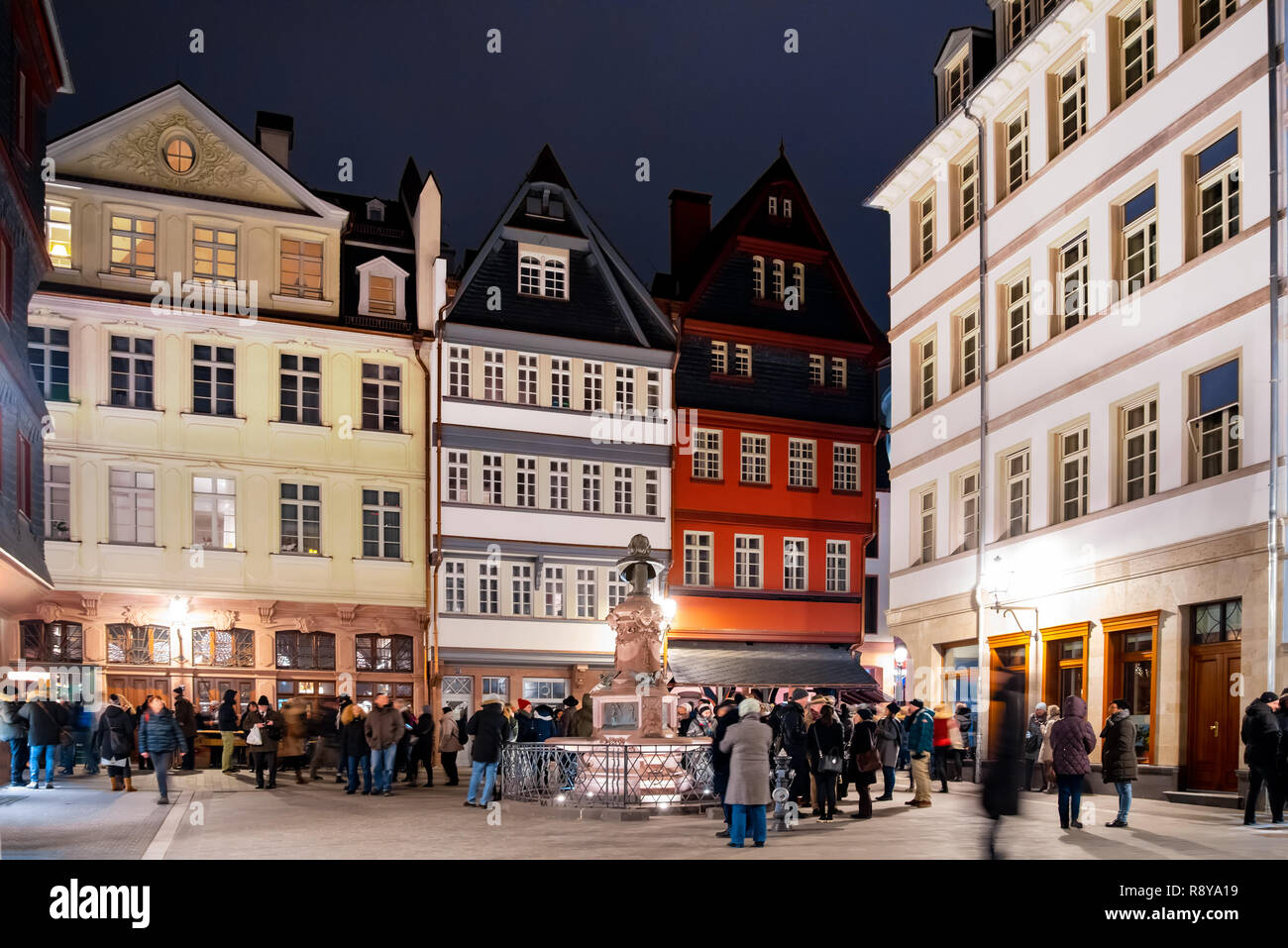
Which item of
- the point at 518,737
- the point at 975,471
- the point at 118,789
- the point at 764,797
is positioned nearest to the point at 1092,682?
the point at 975,471

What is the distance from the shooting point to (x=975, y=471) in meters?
30.6

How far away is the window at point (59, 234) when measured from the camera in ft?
117

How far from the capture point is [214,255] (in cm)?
3734

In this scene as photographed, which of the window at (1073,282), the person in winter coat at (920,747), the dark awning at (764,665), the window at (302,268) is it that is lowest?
the dark awning at (764,665)

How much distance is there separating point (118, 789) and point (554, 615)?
54.8 ft

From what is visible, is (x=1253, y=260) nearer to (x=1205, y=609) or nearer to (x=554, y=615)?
(x=1205, y=609)

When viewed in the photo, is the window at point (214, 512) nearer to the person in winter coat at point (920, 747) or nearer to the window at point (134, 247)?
the window at point (134, 247)

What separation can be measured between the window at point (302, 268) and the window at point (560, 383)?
6630 millimetres

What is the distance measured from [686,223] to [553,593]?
13714mm

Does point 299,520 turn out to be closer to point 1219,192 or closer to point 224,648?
point 224,648

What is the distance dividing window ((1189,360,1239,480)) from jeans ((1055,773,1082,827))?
663 cm

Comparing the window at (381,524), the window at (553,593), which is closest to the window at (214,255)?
the window at (381,524)

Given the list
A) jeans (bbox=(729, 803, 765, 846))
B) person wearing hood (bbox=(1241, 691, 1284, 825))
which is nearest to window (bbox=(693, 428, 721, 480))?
person wearing hood (bbox=(1241, 691, 1284, 825))

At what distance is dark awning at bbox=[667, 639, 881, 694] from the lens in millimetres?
40531
